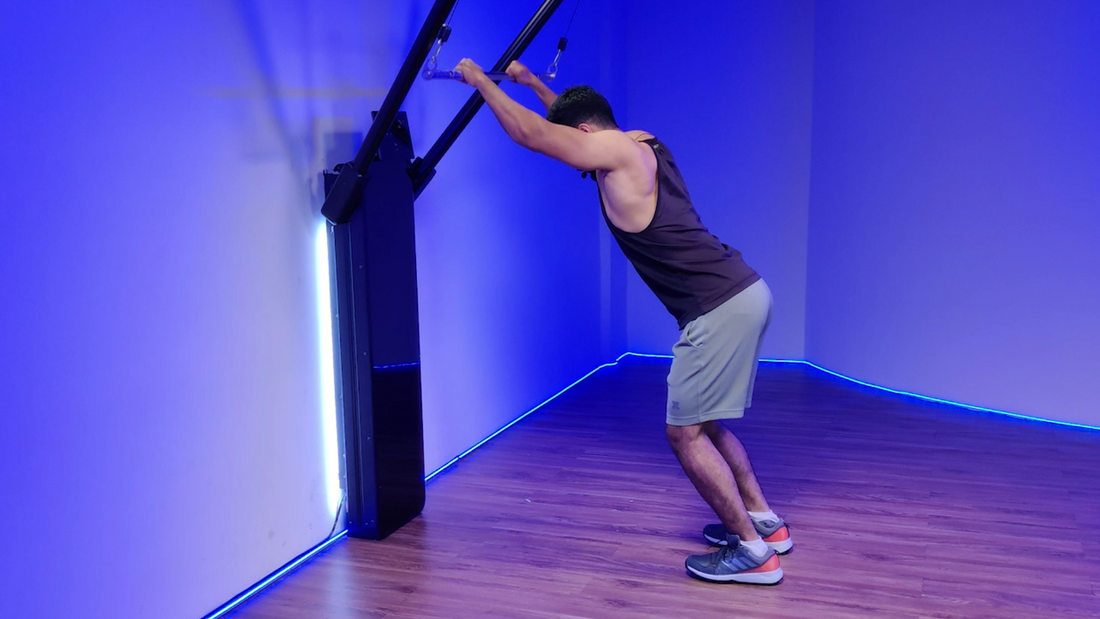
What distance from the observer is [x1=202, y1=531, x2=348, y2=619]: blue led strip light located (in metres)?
2.33

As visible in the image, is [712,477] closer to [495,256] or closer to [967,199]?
[495,256]

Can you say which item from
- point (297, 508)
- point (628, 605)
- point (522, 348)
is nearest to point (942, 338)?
point (522, 348)

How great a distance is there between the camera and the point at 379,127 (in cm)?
253

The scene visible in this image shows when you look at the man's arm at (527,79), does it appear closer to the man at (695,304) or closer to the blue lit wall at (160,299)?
the man at (695,304)

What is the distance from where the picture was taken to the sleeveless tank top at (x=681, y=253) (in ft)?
8.05

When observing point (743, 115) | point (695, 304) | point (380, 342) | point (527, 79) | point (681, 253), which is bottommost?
point (380, 342)

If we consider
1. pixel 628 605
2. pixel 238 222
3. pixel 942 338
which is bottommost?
pixel 628 605

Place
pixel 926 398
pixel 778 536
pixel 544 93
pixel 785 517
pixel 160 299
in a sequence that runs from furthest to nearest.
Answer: pixel 926 398
pixel 785 517
pixel 544 93
pixel 778 536
pixel 160 299

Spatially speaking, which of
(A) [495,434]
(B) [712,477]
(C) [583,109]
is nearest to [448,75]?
(C) [583,109]

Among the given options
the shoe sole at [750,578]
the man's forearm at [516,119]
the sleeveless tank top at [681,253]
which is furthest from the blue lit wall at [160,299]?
Result: the shoe sole at [750,578]

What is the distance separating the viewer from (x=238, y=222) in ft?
7.86

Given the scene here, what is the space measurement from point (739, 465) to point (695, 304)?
1.72ft

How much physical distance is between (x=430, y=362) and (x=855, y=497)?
60.5 inches

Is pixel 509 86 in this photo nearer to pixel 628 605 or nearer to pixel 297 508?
pixel 297 508
